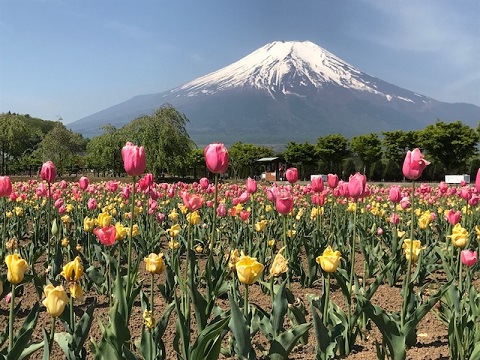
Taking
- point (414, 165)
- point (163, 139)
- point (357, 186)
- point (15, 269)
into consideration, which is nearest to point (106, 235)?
point (15, 269)

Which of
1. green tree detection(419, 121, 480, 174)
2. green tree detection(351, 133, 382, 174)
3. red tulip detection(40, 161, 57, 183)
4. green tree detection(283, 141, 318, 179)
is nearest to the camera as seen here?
red tulip detection(40, 161, 57, 183)

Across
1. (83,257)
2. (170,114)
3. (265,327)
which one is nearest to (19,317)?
(83,257)

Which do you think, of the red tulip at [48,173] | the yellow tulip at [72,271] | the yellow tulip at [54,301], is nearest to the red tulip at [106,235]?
the yellow tulip at [72,271]

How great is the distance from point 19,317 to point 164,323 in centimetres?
207

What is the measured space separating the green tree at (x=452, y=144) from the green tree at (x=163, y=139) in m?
26.0

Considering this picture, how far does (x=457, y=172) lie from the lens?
42281mm

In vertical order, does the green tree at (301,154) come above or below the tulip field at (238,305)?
above

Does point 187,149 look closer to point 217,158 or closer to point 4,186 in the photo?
point 4,186

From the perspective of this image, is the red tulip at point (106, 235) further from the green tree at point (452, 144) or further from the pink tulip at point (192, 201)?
the green tree at point (452, 144)

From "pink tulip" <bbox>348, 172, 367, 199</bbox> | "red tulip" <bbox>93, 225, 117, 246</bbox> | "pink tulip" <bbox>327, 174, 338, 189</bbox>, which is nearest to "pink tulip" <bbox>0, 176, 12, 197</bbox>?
"red tulip" <bbox>93, 225, 117, 246</bbox>

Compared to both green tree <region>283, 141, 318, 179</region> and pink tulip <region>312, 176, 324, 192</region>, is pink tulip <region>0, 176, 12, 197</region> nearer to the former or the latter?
pink tulip <region>312, 176, 324, 192</region>

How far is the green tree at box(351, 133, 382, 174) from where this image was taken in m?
53.2

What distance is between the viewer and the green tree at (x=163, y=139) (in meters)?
30.8

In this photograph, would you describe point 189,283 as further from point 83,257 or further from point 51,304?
point 83,257
